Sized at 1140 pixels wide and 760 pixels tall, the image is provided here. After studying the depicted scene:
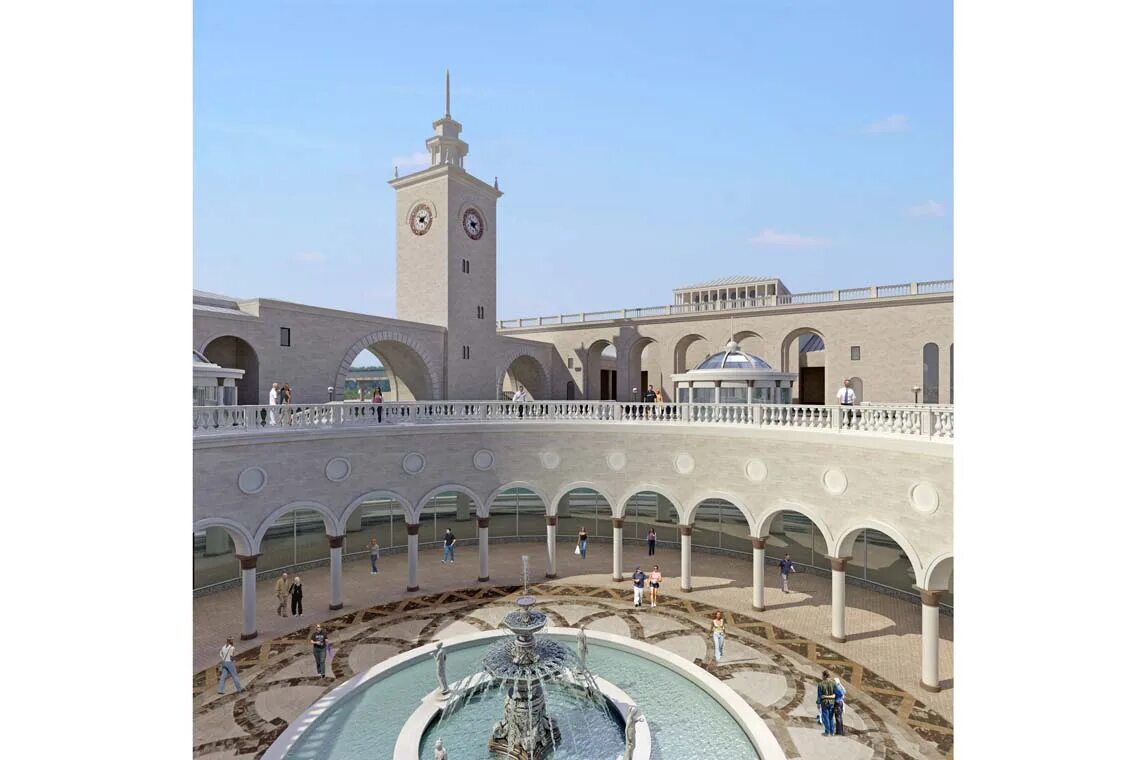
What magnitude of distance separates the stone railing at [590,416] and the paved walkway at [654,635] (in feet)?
21.2

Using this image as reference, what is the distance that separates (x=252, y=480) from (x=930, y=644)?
65.6 feet

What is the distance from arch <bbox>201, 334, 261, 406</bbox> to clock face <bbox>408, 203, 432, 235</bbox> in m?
12.1

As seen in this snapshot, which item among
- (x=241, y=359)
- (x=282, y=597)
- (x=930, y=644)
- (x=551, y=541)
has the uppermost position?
(x=241, y=359)

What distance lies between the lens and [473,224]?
3117cm

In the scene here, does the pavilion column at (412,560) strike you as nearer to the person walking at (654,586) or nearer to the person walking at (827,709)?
the person walking at (654,586)

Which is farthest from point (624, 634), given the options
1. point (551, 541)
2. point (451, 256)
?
point (451, 256)

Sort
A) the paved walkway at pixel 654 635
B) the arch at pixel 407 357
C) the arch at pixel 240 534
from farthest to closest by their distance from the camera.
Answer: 1. the arch at pixel 407 357
2. the arch at pixel 240 534
3. the paved walkway at pixel 654 635

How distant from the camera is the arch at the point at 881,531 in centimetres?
1400

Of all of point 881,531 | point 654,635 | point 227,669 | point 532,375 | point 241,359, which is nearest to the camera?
point 227,669

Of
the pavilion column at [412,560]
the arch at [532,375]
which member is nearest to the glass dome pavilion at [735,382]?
the pavilion column at [412,560]

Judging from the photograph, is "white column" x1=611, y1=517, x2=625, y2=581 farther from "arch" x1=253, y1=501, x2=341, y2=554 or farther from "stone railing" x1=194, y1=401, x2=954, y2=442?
"arch" x1=253, y1=501, x2=341, y2=554

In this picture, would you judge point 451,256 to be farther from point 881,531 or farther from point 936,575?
point 936,575

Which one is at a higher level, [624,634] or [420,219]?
[420,219]
